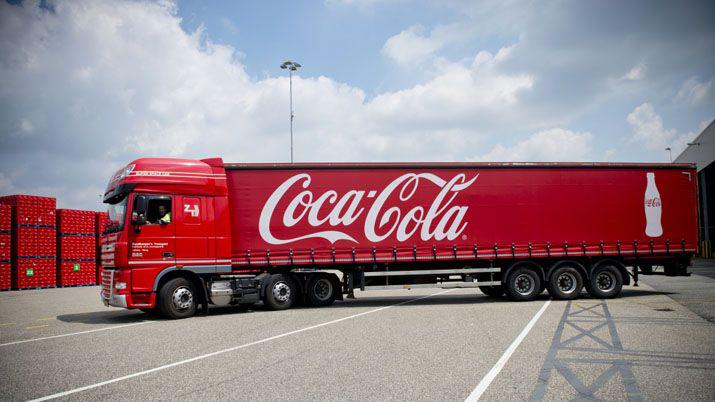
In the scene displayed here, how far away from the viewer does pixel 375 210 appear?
14.3 meters

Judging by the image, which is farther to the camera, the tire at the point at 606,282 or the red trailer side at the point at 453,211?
the tire at the point at 606,282

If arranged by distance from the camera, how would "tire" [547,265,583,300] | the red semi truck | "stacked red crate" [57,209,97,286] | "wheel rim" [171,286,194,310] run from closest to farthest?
"wheel rim" [171,286,194,310]
the red semi truck
"tire" [547,265,583,300]
"stacked red crate" [57,209,97,286]

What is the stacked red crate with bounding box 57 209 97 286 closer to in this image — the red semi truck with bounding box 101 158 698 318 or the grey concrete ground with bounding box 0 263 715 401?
the grey concrete ground with bounding box 0 263 715 401

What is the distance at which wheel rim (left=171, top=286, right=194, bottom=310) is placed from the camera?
488 inches

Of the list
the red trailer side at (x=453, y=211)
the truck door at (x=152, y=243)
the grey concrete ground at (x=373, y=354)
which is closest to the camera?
the grey concrete ground at (x=373, y=354)

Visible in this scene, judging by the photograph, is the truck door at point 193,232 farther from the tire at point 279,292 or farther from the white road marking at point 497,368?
the white road marking at point 497,368

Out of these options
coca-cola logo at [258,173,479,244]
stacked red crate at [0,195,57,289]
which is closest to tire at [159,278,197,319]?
coca-cola logo at [258,173,479,244]

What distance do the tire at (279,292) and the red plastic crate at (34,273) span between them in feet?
52.0

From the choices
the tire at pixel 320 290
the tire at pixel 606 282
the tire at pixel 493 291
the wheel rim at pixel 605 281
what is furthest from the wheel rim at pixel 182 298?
the wheel rim at pixel 605 281

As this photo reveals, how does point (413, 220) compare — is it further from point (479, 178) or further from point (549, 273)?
point (549, 273)

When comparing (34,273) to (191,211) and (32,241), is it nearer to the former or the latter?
(32,241)

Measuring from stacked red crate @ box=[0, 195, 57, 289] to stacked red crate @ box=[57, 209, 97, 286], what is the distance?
18.6 inches

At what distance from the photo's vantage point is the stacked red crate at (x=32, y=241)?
23.1 m

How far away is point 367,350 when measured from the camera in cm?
782
